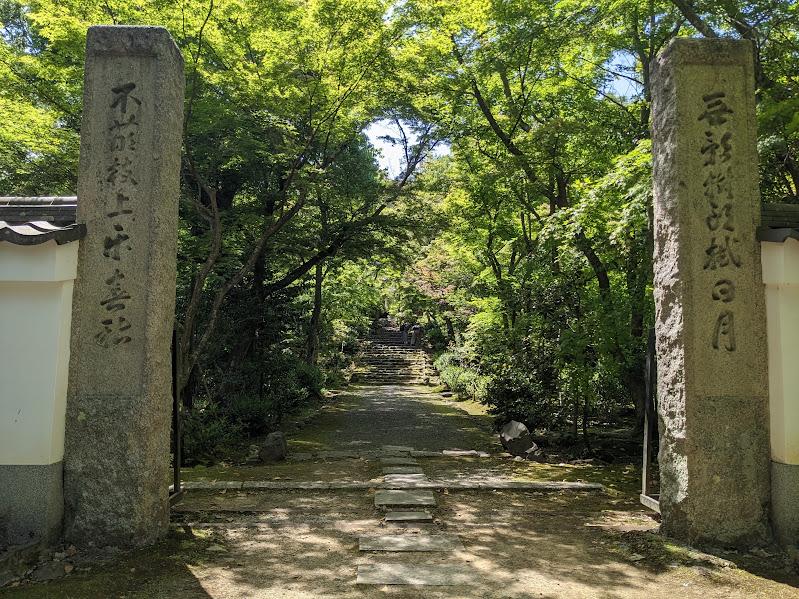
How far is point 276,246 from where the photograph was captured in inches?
505

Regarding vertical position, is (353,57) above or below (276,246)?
above

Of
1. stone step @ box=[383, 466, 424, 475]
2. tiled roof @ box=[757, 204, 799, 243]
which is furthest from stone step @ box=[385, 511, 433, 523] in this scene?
tiled roof @ box=[757, 204, 799, 243]

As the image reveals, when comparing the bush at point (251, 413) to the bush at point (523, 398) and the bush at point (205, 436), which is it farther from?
the bush at point (523, 398)

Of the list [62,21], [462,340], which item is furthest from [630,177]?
[462,340]

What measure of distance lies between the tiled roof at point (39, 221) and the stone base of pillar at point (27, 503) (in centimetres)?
189

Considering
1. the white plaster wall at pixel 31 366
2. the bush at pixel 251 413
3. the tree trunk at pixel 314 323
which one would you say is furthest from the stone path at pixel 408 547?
the tree trunk at pixel 314 323

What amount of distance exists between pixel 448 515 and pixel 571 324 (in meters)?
4.38

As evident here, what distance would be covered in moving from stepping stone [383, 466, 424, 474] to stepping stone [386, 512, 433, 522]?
209cm

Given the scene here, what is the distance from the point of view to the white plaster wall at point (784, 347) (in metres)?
4.89

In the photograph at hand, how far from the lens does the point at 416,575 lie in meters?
4.51

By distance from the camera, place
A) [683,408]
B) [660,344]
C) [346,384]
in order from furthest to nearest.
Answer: [346,384] < [660,344] < [683,408]

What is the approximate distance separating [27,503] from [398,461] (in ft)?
17.7

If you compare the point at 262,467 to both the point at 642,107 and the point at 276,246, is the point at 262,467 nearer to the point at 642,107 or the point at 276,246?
the point at 276,246

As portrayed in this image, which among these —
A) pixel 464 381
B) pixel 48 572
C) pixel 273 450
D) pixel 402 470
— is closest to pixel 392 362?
pixel 464 381
